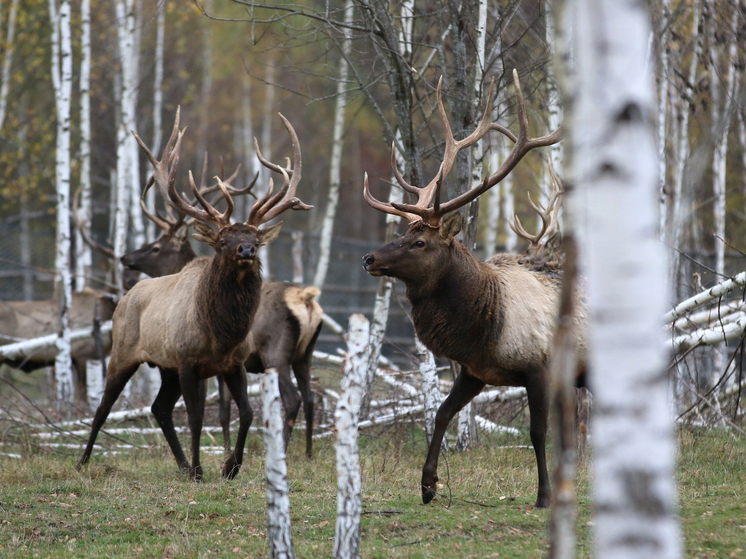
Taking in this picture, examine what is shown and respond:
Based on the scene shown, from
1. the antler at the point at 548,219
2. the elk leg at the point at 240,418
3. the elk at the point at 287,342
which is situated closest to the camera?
the elk leg at the point at 240,418

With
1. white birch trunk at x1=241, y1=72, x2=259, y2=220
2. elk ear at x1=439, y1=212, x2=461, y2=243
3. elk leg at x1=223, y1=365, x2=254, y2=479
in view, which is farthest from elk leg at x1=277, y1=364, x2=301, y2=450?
white birch trunk at x1=241, y1=72, x2=259, y2=220

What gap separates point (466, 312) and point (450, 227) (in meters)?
0.62

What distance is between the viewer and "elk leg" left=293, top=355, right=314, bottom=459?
25.0 ft

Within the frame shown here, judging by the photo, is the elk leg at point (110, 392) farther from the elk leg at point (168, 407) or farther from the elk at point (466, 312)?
the elk at point (466, 312)

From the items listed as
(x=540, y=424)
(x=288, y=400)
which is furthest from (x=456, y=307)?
(x=288, y=400)

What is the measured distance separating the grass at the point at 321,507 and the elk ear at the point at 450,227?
1797 millimetres

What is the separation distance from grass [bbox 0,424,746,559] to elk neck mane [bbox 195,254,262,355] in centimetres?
116

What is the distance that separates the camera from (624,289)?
173cm

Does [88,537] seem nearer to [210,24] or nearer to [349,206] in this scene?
[210,24]

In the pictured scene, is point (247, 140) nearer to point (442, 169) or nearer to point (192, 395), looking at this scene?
point (192, 395)

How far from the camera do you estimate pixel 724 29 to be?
6.97 metres

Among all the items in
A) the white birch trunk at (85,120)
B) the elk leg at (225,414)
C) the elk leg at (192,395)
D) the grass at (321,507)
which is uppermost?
the white birch trunk at (85,120)

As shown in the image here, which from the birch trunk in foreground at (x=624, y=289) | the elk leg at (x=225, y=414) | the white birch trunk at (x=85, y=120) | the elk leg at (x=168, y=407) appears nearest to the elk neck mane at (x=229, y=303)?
the elk leg at (x=168, y=407)

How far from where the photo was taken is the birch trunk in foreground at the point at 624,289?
1.70 m
